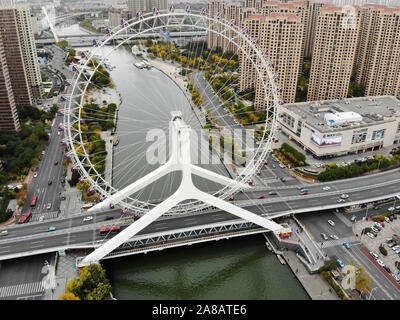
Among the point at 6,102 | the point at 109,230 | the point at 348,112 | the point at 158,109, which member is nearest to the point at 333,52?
Answer: the point at 348,112

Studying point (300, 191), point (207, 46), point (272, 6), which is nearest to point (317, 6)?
point (272, 6)

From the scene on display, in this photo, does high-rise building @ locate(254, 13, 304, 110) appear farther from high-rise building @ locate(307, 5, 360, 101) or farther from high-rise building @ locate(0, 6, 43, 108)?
high-rise building @ locate(0, 6, 43, 108)

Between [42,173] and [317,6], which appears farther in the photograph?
[317,6]

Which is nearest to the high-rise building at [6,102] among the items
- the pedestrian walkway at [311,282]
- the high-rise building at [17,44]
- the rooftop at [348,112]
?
the high-rise building at [17,44]

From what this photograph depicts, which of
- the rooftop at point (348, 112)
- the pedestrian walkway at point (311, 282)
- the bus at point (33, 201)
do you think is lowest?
the pedestrian walkway at point (311, 282)

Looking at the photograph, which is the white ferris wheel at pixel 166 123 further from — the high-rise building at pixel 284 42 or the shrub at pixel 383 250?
the shrub at pixel 383 250

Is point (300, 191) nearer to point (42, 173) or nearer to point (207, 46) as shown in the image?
point (42, 173)

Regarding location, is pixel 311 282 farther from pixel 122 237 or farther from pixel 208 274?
pixel 122 237
